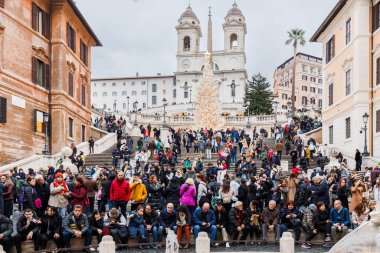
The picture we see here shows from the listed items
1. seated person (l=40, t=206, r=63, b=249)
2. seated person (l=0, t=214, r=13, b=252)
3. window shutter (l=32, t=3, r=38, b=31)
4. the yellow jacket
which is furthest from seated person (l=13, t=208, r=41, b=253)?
window shutter (l=32, t=3, r=38, b=31)

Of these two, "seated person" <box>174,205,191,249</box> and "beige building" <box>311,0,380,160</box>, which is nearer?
"seated person" <box>174,205,191,249</box>

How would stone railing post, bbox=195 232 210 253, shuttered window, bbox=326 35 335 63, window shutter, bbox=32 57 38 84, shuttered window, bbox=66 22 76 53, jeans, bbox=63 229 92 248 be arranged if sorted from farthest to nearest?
shuttered window, bbox=326 35 335 63, shuttered window, bbox=66 22 76 53, window shutter, bbox=32 57 38 84, jeans, bbox=63 229 92 248, stone railing post, bbox=195 232 210 253

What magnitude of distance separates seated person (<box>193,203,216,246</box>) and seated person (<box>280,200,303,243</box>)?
2.02 m

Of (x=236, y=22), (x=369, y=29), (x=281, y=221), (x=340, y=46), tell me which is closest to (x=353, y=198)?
(x=281, y=221)

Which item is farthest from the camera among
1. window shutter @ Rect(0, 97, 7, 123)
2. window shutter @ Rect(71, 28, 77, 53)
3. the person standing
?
window shutter @ Rect(71, 28, 77, 53)

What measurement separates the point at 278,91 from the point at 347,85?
8875 cm

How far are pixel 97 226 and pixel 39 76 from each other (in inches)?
746

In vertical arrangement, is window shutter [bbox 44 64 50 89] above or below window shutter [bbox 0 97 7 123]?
above

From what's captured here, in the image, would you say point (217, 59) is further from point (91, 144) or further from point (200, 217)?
point (200, 217)

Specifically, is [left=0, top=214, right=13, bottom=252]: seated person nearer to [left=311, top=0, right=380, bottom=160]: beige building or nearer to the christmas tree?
[left=311, top=0, right=380, bottom=160]: beige building

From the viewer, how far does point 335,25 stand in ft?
115

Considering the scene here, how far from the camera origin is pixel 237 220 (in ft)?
49.6

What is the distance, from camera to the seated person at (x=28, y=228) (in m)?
13.4

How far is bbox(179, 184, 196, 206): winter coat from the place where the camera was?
15602 mm
